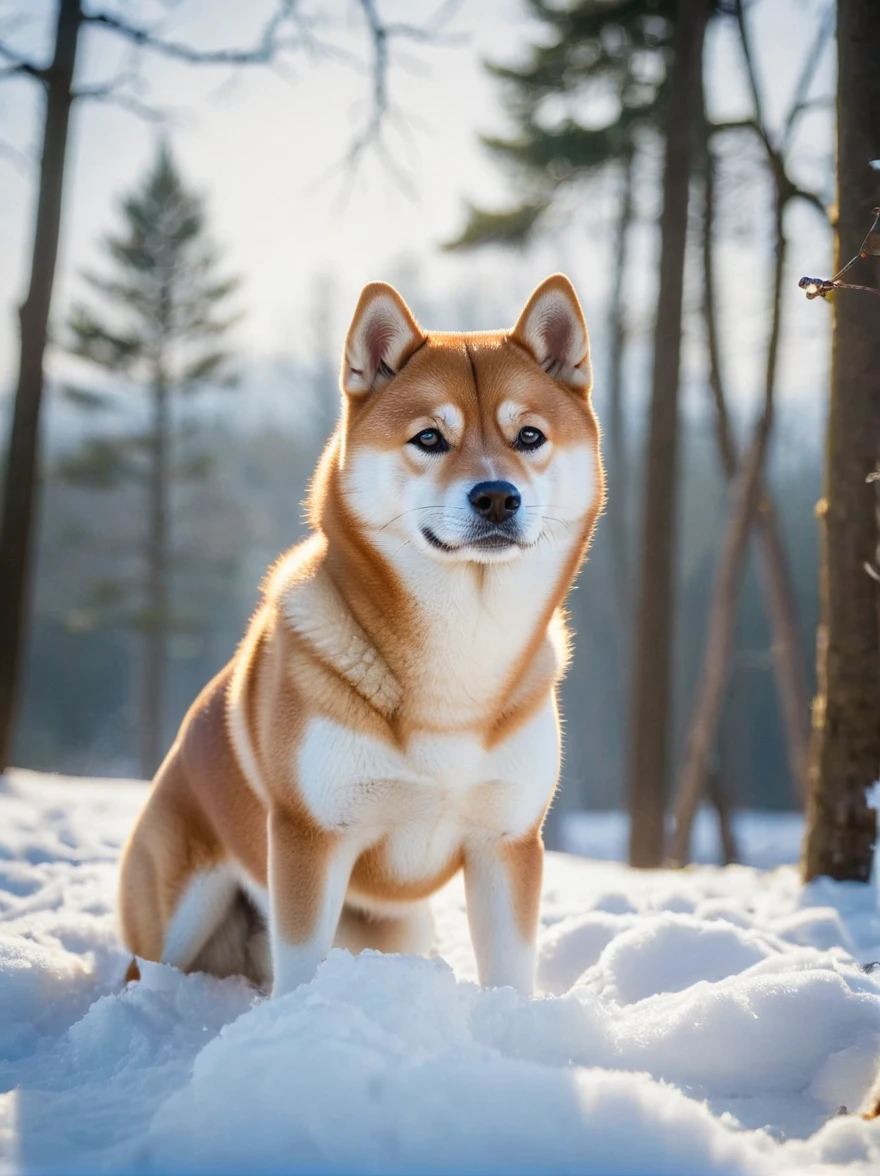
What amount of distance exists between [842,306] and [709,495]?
2644 cm

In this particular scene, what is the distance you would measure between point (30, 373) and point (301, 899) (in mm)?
5035

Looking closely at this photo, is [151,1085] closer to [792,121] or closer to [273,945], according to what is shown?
[273,945]

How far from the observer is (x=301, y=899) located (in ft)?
7.27

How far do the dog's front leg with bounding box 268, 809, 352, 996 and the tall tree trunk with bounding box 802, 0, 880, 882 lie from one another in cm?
202

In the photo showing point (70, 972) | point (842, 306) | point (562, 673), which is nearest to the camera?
point (562, 673)

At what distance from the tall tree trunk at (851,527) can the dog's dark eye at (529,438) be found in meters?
1.51

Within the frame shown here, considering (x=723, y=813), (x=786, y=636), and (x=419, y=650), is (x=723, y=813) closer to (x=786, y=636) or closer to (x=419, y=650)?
(x=786, y=636)

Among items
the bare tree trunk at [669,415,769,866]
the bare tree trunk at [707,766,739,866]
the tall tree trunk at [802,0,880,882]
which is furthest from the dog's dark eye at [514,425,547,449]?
the bare tree trunk at [707,766,739,866]

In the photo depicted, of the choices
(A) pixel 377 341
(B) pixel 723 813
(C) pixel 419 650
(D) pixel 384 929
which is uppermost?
(A) pixel 377 341

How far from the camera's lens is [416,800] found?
7.31 feet

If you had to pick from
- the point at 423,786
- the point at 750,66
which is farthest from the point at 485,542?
the point at 750,66

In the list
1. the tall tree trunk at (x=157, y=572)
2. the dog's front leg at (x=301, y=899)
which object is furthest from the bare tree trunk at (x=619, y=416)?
the dog's front leg at (x=301, y=899)

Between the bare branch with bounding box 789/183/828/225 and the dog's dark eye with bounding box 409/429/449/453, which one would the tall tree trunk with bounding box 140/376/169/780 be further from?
the dog's dark eye with bounding box 409/429/449/453

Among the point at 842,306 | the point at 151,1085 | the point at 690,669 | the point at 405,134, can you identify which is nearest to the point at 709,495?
the point at 690,669
